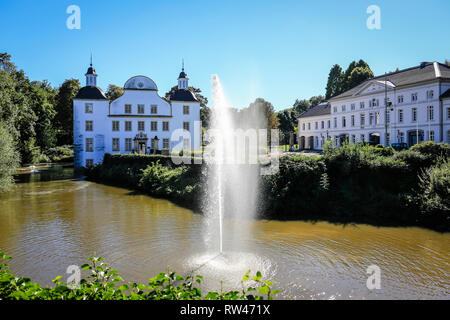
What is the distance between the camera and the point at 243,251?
11.8 meters

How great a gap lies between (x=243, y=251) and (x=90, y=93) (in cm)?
3851

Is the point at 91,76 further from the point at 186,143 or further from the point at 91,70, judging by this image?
the point at 186,143

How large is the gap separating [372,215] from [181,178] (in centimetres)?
1259

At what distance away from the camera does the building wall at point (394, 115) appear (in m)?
41.1

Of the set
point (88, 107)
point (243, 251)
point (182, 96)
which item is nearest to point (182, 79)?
point (182, 96)

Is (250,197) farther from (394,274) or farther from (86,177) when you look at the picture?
(86,177)

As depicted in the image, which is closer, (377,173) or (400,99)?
(377,173)

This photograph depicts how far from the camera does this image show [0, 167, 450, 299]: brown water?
917 centimetres

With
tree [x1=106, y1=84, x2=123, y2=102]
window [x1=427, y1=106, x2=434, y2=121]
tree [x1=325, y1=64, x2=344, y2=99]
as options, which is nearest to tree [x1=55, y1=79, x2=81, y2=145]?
tree [x1=106, y1=84, x2=123, y2=102]

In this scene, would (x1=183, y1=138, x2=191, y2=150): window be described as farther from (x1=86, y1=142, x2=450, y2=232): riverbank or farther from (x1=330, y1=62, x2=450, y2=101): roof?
(x1=330, y1=62, x2=450, y2=101): roof

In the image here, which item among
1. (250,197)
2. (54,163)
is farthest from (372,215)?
(54,163)

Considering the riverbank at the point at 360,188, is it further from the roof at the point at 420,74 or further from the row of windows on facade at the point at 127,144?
the roof at the point at 420,74

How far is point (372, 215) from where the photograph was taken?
1720cm

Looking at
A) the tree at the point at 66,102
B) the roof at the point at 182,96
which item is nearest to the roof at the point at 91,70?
the roof at the point at 182,96
